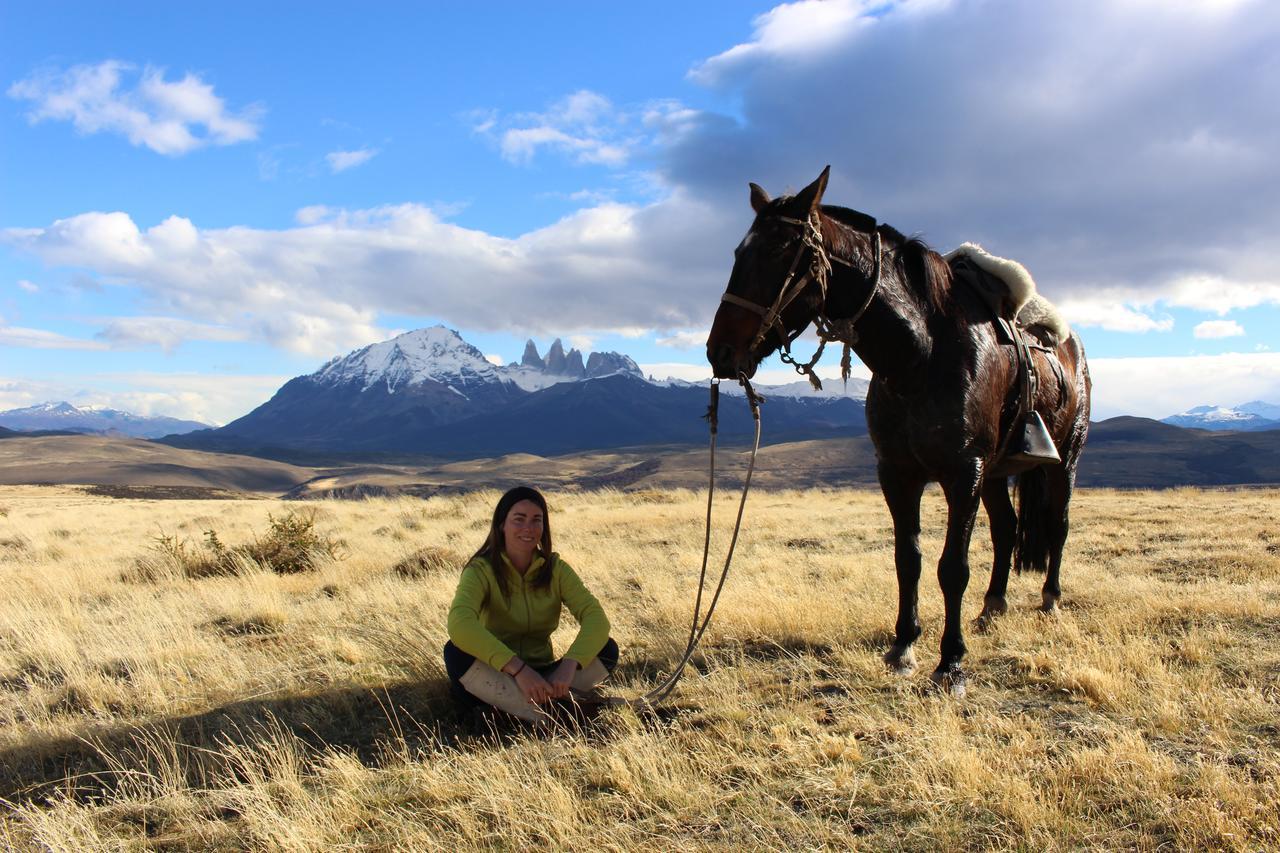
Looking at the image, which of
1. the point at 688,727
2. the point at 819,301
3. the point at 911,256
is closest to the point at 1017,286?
the point at 911,256

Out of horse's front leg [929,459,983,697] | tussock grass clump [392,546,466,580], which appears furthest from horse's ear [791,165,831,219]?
tussock grass clump [392,546,466,580]

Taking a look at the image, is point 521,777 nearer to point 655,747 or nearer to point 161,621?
point 655,747

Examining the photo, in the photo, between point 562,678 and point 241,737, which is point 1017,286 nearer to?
point 562,678

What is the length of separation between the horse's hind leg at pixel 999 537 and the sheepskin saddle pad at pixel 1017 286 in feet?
4.30

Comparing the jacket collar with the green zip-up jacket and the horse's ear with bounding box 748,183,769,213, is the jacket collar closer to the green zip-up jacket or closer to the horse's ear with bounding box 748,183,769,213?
the green zip-up jacket

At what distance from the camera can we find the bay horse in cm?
406

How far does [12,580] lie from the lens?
9.17 meters

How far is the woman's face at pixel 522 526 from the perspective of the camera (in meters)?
4.45

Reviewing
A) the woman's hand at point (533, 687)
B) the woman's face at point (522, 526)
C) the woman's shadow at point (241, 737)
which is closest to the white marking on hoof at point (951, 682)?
the woman's shadow at point (241, 737)

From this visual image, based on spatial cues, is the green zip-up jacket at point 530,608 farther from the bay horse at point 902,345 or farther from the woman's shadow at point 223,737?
the bay horse at point 902,345

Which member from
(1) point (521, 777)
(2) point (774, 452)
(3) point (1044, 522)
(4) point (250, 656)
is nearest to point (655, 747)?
(1) point (521, 777)

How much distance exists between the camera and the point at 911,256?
4723mm

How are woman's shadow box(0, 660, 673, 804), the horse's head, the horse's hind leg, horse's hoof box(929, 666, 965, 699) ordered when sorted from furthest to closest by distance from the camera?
the horse's hind leg < horse's hoof box(929, 666, 965, 699) < the horse's head < woman's shadow box(0, 660, 673, 804)

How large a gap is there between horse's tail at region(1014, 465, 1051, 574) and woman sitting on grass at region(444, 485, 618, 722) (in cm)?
395
